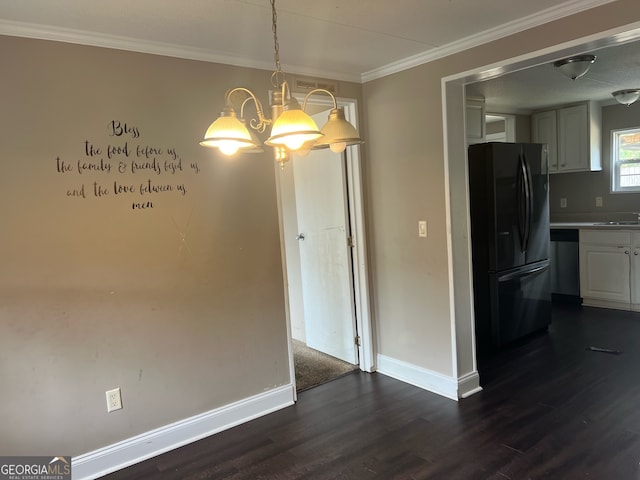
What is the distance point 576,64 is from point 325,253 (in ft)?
7.50

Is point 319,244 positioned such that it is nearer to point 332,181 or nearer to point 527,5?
point 332,181

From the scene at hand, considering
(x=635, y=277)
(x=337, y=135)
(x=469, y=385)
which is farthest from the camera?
(x=635, y=277)

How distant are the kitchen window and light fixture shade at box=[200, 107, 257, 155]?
528cm

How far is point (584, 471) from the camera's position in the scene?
2156 millimetres

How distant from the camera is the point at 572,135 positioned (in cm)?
518

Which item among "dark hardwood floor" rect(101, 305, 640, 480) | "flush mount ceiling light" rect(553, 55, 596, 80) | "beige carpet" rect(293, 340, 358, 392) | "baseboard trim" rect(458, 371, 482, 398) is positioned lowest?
"dark hardwood floor" rect(101, 305, 640, 480)

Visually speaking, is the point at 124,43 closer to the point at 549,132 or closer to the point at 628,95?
the point at 628,95

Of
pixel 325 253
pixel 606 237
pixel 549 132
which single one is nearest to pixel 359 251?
pixel 325 253

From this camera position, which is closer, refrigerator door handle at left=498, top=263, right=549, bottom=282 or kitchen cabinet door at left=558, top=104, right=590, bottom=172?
refrigerator door handle at left=498, top=263, right=549, bottom=282

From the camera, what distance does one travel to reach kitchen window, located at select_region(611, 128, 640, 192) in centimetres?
512

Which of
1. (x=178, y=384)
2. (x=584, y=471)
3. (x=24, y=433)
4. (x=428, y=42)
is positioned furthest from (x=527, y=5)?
(x=24, y=433)

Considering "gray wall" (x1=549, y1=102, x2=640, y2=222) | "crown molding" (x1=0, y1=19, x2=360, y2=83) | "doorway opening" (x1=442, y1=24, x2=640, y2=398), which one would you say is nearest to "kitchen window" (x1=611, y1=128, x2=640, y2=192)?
"gray wall" (x1=549, y1=102, x2=640, y2=222)

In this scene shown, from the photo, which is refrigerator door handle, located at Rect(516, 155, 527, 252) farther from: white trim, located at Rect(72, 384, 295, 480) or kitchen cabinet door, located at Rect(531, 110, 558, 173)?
white trim, located at Rect(72, 384, 295, 480)

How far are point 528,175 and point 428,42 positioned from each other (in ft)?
5.71
